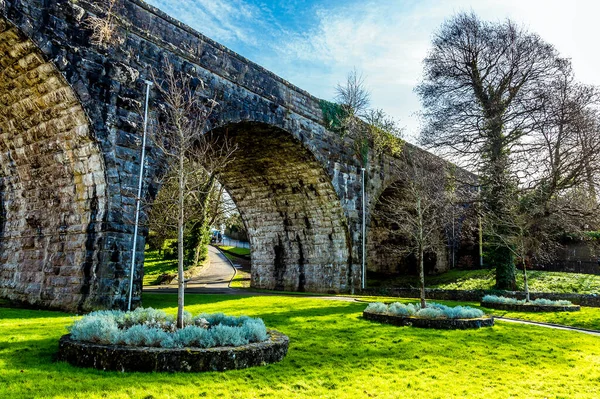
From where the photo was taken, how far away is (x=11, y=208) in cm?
1359

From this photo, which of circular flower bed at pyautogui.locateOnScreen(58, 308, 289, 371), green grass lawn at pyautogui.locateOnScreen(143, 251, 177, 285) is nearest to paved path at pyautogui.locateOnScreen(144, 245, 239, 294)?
Answer: green grass lawn at pyautogui.locateOnScreen(143, 251, 177, 285)

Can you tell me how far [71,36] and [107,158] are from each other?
119 inches

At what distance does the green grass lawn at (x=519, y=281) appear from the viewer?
73.8 feet

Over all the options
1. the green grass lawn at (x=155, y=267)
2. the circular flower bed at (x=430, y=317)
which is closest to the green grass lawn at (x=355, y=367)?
the circular flower bed at (x=430, y=317)

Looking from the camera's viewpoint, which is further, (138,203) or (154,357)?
(138,203)

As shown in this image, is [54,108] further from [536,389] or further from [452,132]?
[452,132]

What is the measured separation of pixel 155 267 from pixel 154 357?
29.7 m

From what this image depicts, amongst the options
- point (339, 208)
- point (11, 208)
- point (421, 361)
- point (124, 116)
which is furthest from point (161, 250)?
point (421, 361)

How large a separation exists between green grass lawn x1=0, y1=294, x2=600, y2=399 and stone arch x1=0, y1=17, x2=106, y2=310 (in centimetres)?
119

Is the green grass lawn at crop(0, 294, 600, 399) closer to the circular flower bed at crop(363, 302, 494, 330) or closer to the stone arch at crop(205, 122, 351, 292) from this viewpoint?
the circular flower bed at crop(363, 302, 494, 330)

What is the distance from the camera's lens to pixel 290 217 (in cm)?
2347

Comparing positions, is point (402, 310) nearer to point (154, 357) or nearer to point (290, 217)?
point (154, 357)

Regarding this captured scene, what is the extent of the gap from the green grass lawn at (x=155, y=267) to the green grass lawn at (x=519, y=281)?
1434 centimetres

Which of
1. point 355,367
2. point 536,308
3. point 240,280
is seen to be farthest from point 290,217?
point 355,367
